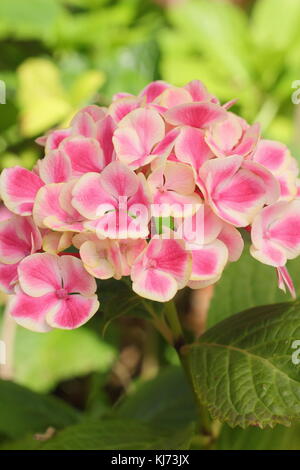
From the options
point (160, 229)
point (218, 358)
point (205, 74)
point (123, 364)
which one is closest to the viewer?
point (160, 229)

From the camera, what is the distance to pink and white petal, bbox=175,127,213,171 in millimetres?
681

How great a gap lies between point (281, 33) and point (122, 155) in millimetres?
1359

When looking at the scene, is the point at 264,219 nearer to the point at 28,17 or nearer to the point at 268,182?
the point at 268,182

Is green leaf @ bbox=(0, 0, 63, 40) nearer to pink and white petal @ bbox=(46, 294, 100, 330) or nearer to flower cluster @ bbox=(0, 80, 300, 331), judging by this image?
flower cluster @ bbox=(0, 80, 300, 331)

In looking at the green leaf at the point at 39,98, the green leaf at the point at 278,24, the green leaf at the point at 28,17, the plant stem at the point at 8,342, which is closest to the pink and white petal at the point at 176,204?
the plant stem at the point at 8,342

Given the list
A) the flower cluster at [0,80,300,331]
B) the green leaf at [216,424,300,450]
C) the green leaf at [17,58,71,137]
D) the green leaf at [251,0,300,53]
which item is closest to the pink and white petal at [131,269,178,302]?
the flower cluster at [0,80,300,331]

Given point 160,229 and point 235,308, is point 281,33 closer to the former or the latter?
point 235,308

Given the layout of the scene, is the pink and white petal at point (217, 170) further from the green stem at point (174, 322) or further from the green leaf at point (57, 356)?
the green leaf at point (57, 356)

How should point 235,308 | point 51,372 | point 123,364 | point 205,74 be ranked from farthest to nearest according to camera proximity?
point 205,74
point 123,364
point 51,372
point 235,308

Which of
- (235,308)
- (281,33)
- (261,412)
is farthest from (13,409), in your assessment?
(281,33)

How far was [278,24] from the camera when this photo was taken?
1.90 metres

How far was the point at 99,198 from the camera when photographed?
0.66 m

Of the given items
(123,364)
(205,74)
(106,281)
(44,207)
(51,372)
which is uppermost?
(205,74)

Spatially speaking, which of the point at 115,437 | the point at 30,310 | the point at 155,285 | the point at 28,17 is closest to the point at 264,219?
the point at 155,285
